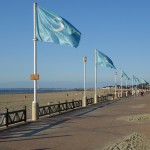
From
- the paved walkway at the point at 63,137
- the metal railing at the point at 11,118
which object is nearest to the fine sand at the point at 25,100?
the metal railing at the point at 11,118

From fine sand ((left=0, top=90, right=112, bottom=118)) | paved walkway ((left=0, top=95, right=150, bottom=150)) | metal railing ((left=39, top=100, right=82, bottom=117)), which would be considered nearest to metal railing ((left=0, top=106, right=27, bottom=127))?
paved walkway ((left=0, top=95, right=150, bottom=150))

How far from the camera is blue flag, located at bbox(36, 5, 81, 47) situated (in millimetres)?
23484

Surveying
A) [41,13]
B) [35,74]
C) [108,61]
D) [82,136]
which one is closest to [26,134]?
[82,136]

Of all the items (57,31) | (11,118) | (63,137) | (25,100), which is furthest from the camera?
(25,100)

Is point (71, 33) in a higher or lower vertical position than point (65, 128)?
higher

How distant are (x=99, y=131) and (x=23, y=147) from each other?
226 inches

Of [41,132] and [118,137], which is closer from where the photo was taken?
[118,137]

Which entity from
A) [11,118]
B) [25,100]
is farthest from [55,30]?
[25,100]

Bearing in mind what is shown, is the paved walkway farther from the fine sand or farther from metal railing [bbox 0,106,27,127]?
the fine sand

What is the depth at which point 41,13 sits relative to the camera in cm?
2503

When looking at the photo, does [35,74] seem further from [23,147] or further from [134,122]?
[23,147]

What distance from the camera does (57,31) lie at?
2372 cm

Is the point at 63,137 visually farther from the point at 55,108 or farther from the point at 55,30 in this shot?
the point at 55,108

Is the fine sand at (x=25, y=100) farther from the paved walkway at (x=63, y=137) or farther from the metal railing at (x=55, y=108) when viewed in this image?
the paved walkway at (x=63, y=137)
